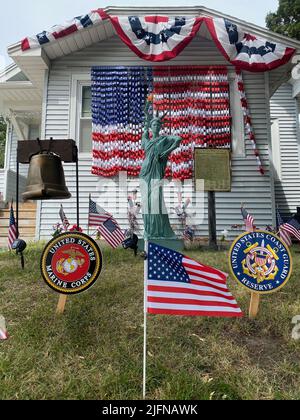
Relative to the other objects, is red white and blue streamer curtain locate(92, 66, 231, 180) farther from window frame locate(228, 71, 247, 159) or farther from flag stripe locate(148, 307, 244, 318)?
flag stripe locate(148, 307, 244, 318)

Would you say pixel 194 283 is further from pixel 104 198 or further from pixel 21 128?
pixel 21 128

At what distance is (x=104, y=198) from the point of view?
820 centimetres

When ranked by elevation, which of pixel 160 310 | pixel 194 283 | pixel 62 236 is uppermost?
pixel 62 236

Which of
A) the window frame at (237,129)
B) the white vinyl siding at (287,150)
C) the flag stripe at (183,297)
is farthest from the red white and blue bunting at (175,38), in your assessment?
the flag stripe at (183,297)

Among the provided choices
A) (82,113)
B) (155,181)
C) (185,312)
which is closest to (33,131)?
(82,113)

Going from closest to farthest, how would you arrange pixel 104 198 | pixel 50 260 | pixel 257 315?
pixel 50 260
pixel 257 315
pixel 104 198

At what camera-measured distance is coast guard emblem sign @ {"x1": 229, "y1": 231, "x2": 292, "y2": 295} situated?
2.84 metres

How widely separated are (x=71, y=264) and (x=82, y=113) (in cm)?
640

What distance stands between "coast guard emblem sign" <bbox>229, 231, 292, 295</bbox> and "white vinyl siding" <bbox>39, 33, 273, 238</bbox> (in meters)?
5.19

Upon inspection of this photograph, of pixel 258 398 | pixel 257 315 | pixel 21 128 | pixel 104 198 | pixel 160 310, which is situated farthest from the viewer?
pixel 21 128

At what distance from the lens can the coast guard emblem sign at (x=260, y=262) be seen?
284cm
